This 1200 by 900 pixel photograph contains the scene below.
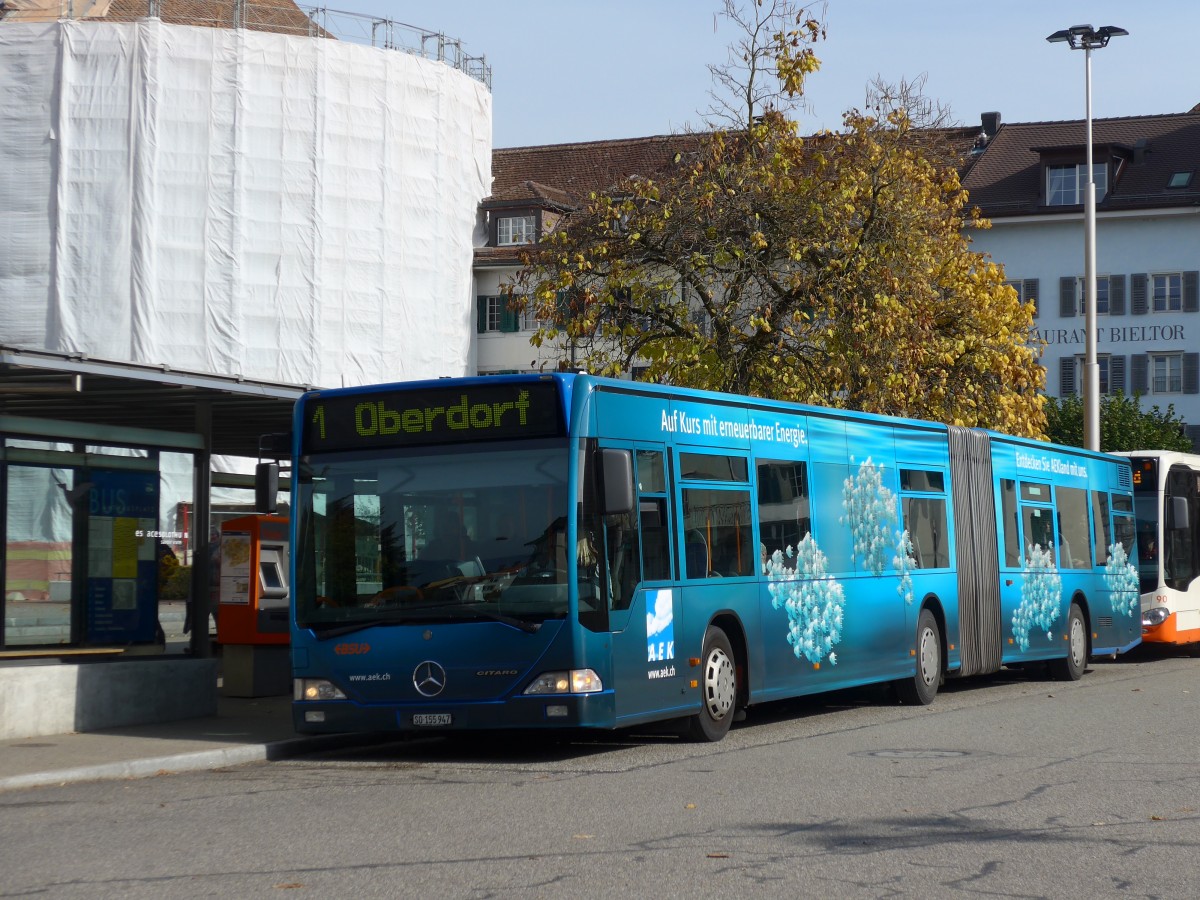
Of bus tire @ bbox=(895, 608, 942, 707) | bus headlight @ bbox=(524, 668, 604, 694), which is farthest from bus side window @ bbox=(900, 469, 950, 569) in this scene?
bus headlight @ bbox=(524, 668, 604, 694)

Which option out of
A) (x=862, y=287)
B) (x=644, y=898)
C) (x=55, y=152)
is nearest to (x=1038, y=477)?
(x=862, y=287)

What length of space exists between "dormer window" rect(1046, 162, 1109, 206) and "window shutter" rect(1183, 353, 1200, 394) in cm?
632

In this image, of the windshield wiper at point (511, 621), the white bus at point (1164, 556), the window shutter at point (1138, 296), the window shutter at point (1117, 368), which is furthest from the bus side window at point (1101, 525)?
the window shutter at point (1138, 296)

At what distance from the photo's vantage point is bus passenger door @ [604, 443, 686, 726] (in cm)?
1248

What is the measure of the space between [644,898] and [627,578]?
18.7ft

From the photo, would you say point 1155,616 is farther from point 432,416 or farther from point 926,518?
point 432,416

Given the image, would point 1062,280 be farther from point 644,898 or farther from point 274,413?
point 644,898

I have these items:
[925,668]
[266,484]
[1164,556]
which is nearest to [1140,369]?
[1164,556]

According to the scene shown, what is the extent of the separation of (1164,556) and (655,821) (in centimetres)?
2041

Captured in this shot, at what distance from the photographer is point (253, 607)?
18266mm

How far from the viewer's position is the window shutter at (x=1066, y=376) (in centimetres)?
6025

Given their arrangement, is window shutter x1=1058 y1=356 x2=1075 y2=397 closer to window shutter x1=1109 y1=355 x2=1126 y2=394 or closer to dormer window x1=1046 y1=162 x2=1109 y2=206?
window shutter x1=1109 y1=355 x2=1126 y2=394

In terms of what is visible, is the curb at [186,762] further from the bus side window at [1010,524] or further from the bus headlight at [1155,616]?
the bus headlight at [1155,616]

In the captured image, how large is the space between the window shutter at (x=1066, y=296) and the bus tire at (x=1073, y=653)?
1539 inches
